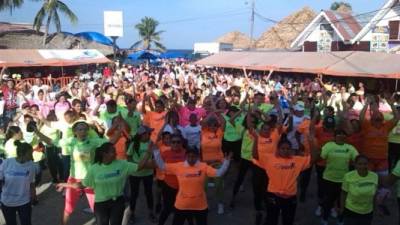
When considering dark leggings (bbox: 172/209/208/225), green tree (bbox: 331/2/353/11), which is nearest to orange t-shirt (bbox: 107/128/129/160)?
dark leggings (bbox: 172/209/208/225)

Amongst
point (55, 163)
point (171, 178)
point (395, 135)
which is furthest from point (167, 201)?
point (395, 135)

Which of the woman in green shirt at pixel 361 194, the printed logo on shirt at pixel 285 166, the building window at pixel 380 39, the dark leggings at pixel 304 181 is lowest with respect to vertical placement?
the dark leggings at pixel 304 181

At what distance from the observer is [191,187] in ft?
17.3

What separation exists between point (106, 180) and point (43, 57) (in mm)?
22356

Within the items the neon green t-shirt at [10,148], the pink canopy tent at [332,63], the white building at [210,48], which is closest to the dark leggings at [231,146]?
the neon green t-shirt at [10,148]

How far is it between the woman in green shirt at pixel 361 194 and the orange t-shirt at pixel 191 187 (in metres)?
1.67

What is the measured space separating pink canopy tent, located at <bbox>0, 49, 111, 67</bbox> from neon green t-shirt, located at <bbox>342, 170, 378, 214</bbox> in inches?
788

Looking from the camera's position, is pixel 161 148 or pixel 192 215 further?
pixel 161 148

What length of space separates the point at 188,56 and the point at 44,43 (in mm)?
18949

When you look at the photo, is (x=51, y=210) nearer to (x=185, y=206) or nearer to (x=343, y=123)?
(x=185, y=206)

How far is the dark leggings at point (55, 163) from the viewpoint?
886 cm

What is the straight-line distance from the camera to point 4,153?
7141mm

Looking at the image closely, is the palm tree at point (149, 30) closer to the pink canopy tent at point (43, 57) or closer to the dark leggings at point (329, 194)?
the pink canopy tent at point (43, 57)

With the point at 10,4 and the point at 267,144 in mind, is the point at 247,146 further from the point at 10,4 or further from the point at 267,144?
the point at 10,4
